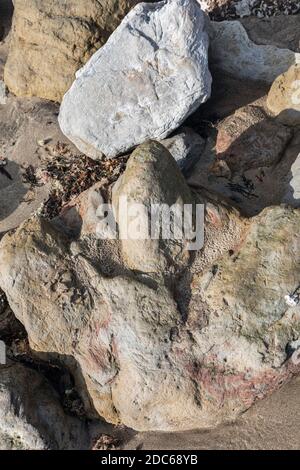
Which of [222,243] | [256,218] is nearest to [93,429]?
[222,243]

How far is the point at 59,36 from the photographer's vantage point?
7445 millimetres

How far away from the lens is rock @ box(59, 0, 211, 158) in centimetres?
659

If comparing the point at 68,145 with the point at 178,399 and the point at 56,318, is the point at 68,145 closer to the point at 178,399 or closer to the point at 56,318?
the point at 56,318

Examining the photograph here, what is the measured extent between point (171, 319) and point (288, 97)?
364cm

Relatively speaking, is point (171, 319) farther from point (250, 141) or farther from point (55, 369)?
point (250, 141)

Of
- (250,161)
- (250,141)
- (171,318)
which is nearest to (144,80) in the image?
(250,141)

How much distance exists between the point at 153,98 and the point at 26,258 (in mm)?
2750

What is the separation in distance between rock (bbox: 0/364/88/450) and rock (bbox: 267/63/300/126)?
14.9ft

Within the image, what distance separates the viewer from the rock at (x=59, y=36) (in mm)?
7395

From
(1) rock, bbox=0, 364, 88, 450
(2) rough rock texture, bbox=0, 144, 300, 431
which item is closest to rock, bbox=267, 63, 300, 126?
(2) rough rock texture, bbox=0, 144, 300, 431

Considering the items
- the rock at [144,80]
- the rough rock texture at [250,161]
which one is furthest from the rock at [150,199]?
the rock at [144,80]

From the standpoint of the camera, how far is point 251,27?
8.18 meters
